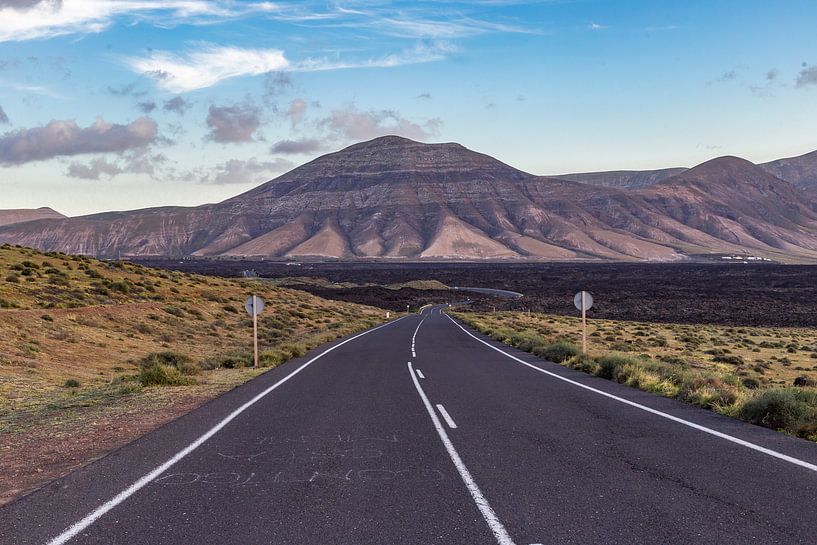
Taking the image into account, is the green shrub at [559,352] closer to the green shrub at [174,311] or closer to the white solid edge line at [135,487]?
the white solid edge line at [135,487]

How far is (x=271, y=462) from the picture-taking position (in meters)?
8.18

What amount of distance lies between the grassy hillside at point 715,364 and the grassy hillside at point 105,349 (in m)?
9.74

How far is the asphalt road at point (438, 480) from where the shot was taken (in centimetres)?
568

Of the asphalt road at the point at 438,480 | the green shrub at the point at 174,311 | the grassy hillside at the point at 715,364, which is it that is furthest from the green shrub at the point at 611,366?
the green shrub at the point at 174,311

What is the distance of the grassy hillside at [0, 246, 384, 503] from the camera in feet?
34.7

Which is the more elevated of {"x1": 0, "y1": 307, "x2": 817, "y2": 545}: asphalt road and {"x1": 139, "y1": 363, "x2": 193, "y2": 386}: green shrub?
{"x1": 0, "y1": 307, "x2": 817, "y2": 545}: asphalt road

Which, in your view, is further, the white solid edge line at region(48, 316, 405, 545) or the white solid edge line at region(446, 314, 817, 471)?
the white solid edge line at region(446, 314, 817, 471)

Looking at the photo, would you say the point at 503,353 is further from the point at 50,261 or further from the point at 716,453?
the point at 50,261

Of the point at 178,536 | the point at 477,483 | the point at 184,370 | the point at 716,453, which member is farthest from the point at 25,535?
the point at 184,370

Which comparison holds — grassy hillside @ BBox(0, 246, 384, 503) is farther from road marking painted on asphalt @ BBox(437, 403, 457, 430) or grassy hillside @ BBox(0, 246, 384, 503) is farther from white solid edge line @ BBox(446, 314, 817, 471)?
white solid edge line @ BBox(446, 314, 817, 471)

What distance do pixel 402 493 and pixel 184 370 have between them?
45.3ft

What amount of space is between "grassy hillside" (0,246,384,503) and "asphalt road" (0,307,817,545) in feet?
4.35

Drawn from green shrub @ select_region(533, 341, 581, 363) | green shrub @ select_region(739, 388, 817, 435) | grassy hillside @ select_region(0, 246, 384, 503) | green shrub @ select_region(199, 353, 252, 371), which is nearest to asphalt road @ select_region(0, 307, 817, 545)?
green shrub @ select_region(739, 388, 817, 435)

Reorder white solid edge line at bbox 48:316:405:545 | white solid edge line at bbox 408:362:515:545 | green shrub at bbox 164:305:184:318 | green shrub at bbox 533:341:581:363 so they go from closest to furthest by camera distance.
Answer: white solid edge line at bbox 408:362:515:545 → white solid edge line at bbox 48:316:405:545 → green shrub at bbox 533:341:581:363 → green shrub at bbox 164:305:184:318
